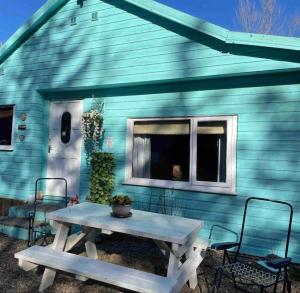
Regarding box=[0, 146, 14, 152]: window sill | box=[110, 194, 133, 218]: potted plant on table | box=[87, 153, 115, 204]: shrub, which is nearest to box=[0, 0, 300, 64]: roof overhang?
box=[0, 146, 14, 152]: window sill

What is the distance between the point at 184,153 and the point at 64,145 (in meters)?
2.82

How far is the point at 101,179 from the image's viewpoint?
577cm

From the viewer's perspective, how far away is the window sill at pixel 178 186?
5141 millimetres

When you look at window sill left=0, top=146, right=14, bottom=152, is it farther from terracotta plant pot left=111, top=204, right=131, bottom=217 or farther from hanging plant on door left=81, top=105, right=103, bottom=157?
terracotta plant pot left=111, top=204, right=131, bottom=217

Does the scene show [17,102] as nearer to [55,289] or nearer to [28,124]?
[28,124]

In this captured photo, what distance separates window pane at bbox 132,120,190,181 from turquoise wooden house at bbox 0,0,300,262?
0.02 meters

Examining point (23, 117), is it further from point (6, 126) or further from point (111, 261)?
point (111, 261)

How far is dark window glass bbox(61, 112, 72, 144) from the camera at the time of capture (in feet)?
22.4

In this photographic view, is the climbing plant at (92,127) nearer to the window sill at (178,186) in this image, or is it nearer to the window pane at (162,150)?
the window pane at (162,150)

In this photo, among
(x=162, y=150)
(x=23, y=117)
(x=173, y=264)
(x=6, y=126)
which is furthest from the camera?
(x=6, y=126)

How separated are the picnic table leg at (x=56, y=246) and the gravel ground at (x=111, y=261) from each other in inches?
3.0

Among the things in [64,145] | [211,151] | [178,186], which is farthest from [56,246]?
[64,145]

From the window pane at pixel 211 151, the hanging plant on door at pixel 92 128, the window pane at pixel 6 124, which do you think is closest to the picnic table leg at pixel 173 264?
the window pane at pixel 211 151

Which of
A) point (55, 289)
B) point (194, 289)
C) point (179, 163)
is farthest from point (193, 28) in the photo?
point (55, 289)
